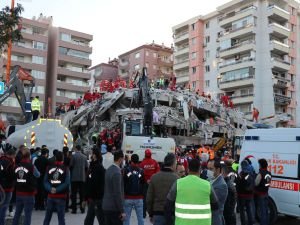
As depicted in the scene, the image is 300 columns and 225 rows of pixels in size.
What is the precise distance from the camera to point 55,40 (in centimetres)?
6994

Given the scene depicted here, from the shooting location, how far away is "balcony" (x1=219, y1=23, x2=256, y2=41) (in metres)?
58.7

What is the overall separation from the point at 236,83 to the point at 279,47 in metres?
7.88

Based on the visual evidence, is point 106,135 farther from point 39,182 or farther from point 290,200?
point 290,200

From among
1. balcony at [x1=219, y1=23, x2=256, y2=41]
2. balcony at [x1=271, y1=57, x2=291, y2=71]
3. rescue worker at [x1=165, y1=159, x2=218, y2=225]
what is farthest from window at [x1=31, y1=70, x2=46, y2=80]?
rescue worker at [x1=165, y1=159, x2=218, y2=225]

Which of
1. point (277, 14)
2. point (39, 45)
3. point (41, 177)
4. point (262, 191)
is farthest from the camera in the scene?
point (39, 45)

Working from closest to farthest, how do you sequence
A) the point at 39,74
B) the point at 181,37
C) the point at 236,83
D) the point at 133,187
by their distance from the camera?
1. the point at 133,187
2. the point at 236,83
3. the point at 39,74
4. the point at 181,37

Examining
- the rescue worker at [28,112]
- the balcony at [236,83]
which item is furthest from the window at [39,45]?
the rescue worker at [28,112]

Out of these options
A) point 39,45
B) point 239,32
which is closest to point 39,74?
point 39,45

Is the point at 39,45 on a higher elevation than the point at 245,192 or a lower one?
higher

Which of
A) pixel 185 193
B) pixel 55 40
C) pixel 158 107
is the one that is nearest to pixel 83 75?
pixel 55 40

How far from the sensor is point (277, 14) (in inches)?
2328

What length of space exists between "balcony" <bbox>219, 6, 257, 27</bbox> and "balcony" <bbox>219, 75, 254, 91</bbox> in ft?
30.1

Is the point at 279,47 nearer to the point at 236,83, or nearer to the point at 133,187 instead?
the point at 236,83

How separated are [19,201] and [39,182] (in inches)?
150
